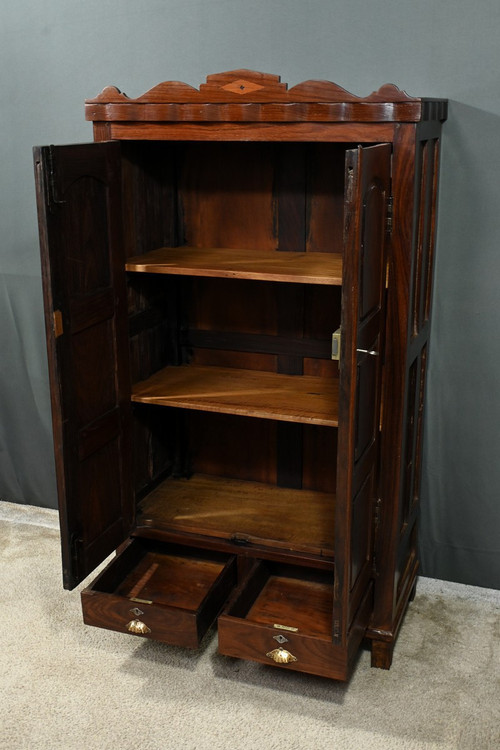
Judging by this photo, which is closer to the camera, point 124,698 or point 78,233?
point 78,233

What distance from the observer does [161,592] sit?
235cm

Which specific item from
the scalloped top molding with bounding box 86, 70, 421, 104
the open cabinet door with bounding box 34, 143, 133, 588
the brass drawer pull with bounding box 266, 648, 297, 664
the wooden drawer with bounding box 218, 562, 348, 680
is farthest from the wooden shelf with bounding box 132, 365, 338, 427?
the scalloped top molding with bounding box 86, 70, 421, 104

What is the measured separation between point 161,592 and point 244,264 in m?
0.99

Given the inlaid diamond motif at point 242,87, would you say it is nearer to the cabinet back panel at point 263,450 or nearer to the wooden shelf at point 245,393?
the wooden shelf at point 245,393

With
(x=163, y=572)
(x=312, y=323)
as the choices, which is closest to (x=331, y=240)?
(x=312, y=323)

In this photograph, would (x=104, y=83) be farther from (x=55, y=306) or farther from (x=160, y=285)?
(x=55, y=306)

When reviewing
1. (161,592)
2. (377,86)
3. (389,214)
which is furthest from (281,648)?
(377,86)

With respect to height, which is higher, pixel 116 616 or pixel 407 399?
pixel 407 399

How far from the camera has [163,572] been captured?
2.45m

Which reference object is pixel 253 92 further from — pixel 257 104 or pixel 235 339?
pixel 235 339

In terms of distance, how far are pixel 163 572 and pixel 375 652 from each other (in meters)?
0.67

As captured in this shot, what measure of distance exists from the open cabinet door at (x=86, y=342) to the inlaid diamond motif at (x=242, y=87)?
1.17 feet

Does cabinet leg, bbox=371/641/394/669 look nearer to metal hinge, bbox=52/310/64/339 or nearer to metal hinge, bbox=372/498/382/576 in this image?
metal hinge, bbox=372/498/382/576

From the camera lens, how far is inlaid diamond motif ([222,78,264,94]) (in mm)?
1994
